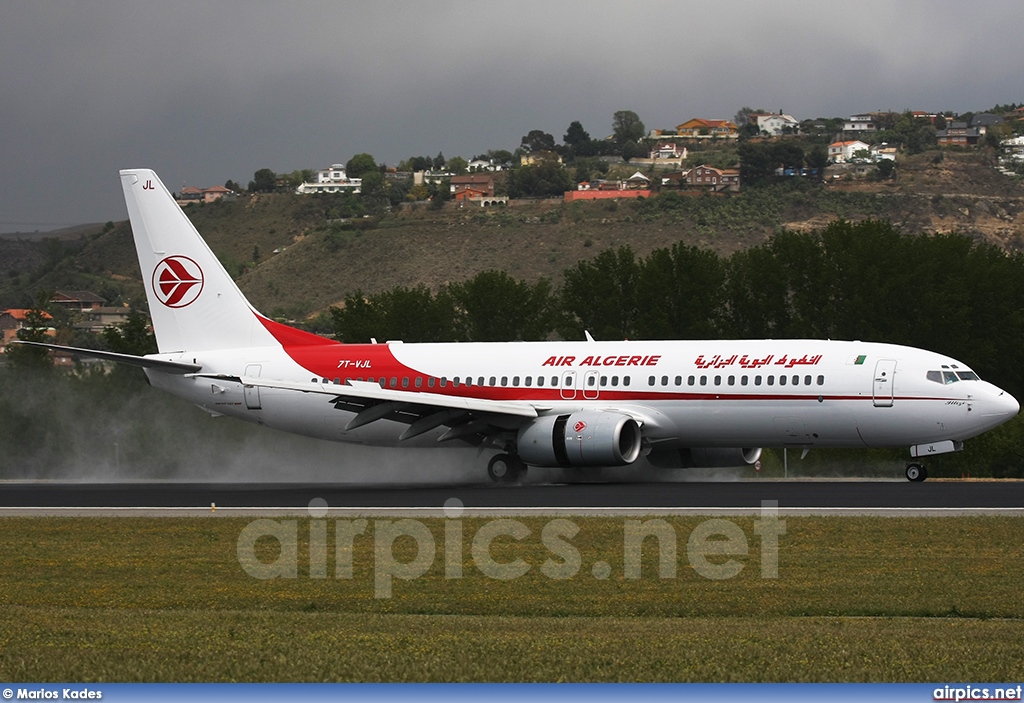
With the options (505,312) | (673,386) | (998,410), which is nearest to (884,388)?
(998,410)

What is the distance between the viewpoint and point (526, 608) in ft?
53.9

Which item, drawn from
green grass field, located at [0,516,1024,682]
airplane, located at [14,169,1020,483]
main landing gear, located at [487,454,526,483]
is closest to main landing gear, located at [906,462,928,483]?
airplane, located at [14,169,1020,483]

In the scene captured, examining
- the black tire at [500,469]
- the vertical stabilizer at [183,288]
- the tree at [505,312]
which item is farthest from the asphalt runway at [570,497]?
the tree at [505,312]

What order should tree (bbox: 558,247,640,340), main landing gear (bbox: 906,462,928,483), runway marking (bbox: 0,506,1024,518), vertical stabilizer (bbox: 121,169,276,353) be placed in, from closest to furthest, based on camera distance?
runway marking (bbox: 0,506,1024,518) → main landing gear (bbox: 906,462,928,483) → vertical stabilizer (bbox: 121,169,276,353) → tree (bbox: 558,247,640,340)

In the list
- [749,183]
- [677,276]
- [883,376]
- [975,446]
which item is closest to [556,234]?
[749,183]

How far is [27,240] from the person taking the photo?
164 m

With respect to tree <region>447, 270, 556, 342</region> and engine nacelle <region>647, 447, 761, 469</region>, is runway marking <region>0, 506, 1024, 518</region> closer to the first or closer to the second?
engine nacelle <region>647, 447, 761, 469</region>

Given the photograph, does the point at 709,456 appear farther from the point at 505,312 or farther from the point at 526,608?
the point at 505,312

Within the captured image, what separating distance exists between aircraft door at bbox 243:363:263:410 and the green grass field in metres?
15.8

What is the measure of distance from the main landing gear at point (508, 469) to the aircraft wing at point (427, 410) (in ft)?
2.47

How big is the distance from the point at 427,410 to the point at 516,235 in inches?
5453

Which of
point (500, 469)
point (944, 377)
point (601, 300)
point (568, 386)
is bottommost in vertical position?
point (601, 300)

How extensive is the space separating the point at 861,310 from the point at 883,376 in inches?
A: 1416

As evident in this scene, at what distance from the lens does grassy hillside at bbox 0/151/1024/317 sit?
16088 centimetres
